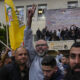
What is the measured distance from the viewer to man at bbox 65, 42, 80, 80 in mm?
2631

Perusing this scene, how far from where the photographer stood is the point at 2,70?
3895 millimetres

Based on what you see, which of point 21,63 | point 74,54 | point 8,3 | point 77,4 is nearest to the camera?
point 74,54

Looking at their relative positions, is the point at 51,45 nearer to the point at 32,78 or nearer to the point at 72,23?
the point at 72,23

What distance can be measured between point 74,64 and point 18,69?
1.33 metres

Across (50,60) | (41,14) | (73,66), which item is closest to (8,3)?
(50,60)

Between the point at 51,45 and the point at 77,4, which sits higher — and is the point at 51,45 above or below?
below

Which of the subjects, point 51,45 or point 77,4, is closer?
point 51,45

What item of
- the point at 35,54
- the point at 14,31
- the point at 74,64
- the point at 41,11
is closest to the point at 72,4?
the point at 41,11

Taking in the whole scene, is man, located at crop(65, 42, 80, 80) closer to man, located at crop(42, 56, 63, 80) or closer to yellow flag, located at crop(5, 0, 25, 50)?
man, located at crop(42, 56, 63, 80)

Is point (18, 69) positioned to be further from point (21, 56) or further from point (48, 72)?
point (48, 72)

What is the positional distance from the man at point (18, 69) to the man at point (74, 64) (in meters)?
1.14

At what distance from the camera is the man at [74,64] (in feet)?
8.63

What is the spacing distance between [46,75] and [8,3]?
618 cm

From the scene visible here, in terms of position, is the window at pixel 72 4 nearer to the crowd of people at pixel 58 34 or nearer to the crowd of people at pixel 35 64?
the crowd of people at pixel 58 34
